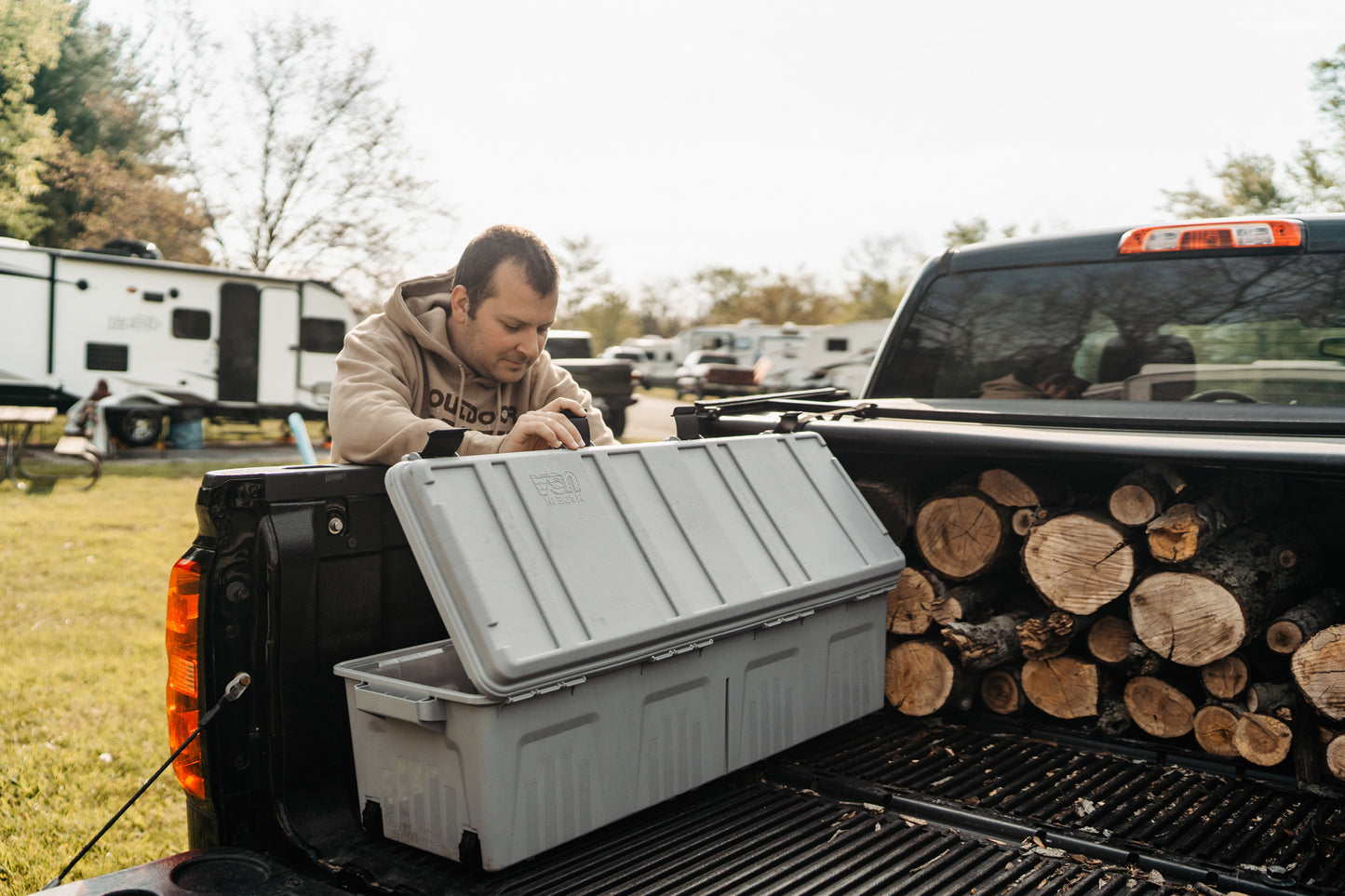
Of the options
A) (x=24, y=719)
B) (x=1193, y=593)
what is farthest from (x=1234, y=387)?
(x=24, y=719)

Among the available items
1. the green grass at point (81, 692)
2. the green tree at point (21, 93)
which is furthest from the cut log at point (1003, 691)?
the green tree at point (21, 93)


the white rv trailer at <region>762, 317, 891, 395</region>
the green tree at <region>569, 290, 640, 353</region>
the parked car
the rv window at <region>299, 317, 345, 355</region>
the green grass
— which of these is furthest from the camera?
the green tree at <region>569, 290, 640, 353</region>

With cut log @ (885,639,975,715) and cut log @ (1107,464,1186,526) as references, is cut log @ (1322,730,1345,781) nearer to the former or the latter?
cut log @ (1107,464,1186,526)

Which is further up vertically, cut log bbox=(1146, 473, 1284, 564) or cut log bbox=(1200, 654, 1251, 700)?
cut log bbox=(1146, 473, 1284, 564)

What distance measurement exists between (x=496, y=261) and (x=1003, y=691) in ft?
6.51

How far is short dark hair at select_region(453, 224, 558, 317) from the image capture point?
2.64m

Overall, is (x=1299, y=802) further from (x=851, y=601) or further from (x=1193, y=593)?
(x=851, y=601)

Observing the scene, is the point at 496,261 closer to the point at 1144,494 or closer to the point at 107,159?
the point at 1144,494

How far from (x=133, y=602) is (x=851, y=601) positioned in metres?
5.99

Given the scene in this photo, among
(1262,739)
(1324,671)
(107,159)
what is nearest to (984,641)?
(1262,739)

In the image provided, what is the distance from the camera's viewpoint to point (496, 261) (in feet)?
8.65

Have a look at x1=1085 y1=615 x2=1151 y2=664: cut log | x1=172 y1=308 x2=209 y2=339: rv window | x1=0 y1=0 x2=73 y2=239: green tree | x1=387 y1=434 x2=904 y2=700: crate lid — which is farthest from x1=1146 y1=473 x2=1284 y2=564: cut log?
x1=0 y1=0 x2=73 y2=239: green tree

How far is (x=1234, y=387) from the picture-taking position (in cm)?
334

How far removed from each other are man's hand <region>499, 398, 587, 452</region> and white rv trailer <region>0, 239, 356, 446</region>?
1612 cm
